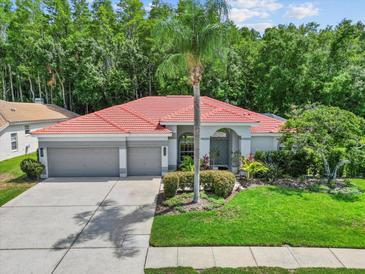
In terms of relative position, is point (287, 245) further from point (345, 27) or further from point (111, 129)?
point (345, 27)

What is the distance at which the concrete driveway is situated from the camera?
6.94 m

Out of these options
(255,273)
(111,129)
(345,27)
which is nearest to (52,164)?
(111,129)

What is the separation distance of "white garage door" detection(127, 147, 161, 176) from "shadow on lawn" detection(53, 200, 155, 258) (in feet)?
14.1

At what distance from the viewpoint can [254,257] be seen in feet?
23.5

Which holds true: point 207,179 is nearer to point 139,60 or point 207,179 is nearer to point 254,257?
point 254,257

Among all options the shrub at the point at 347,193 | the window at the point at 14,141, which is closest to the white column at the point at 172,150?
the shrub at the point at 347,193

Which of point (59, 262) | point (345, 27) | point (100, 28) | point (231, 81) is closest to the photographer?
point (59, 262)

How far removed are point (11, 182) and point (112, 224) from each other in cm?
880

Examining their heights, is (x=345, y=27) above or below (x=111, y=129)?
above

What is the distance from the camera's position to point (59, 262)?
6.98 meters

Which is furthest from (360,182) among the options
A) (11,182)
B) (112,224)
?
(11,182)

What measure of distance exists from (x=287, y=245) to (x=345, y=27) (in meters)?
22.2

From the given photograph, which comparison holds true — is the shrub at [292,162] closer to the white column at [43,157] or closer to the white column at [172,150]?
the white column at [172,150]

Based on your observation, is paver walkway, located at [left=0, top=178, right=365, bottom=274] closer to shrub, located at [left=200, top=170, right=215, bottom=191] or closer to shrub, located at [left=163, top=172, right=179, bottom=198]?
shrub, located at [left=163, top=172, right=179, bottom=198]
